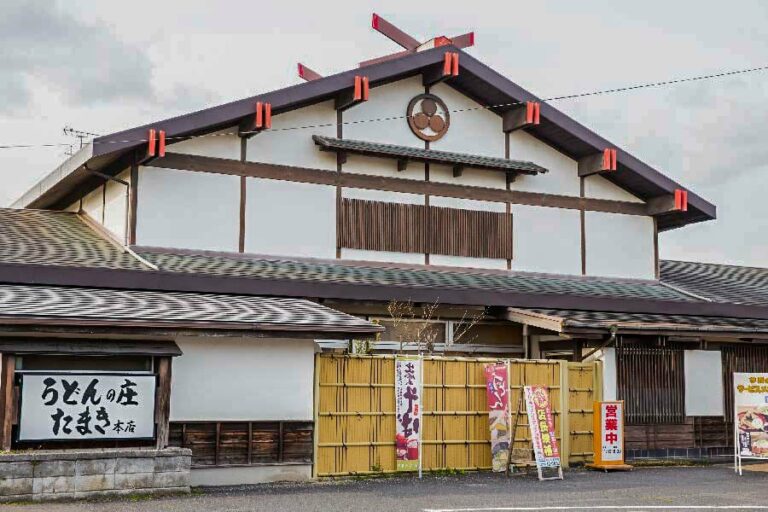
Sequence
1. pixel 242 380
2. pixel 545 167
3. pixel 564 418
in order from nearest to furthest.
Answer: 1. pixel 242 380
2. pixel 564 418
3. pixel 545 167

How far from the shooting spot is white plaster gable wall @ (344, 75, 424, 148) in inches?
713

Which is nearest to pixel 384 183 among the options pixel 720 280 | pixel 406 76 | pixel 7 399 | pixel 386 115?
pixel 386 115

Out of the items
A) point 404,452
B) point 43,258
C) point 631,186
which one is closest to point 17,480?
point 43,258

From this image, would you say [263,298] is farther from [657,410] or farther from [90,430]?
[657,410]

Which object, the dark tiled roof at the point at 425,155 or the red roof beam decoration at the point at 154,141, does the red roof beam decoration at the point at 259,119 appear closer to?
the dark tiled roof at the point at 425,155

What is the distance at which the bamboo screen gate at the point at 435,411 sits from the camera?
13.9 metres

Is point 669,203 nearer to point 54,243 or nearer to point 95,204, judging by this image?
point 95,204

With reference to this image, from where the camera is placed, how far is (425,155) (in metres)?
18.1

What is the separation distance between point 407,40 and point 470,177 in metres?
3.16

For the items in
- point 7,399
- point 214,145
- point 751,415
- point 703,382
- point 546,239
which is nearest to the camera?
point 7,399

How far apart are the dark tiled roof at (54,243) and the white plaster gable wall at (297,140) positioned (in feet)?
9.74

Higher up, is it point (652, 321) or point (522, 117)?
point (522, 117)

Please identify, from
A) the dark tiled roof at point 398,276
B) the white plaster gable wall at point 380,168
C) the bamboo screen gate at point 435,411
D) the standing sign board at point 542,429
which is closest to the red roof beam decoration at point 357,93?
the white plaster gable wall at point 380,168

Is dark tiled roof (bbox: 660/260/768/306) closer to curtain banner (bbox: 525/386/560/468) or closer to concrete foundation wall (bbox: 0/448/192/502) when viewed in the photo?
curtain banner (bbox: 525/386/560/468)
